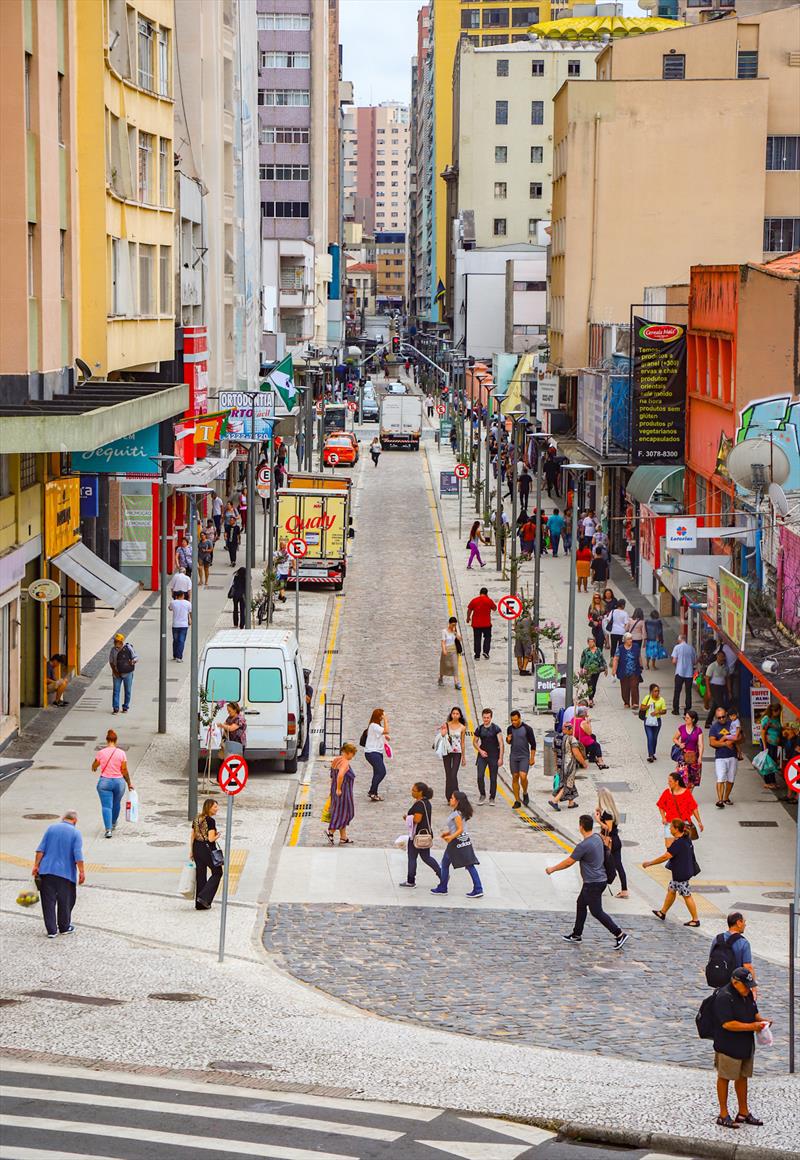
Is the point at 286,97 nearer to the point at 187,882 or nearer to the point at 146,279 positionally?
the point at 146,279

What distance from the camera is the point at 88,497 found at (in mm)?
39969

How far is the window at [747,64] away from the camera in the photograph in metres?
70.3

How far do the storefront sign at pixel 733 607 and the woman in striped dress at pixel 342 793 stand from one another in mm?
7341

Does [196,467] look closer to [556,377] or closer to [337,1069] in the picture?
[556,377]

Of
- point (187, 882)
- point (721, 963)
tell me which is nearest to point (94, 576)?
point (187, 882)

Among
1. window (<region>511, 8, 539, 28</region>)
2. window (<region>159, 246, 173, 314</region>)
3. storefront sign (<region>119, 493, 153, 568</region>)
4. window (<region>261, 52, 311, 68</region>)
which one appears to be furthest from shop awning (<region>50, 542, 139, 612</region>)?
window (<region>511, 8, 539, 28</region>)

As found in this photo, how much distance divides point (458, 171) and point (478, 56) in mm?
11506

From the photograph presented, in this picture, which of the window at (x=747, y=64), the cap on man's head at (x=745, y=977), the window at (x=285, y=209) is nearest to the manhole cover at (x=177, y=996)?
the cap on man's head at (x=745, y=977)

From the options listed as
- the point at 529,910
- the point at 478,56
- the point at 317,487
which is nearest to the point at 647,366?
the point at 317,487

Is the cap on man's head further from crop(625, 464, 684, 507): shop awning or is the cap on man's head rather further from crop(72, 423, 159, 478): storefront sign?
crop(625, 464, 684, 507): shop awning

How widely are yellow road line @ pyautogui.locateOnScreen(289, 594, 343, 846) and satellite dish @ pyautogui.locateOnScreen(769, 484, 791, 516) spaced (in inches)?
335

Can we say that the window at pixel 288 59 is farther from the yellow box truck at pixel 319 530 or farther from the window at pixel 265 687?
the window at pixel 265 687

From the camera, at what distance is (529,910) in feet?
71.5

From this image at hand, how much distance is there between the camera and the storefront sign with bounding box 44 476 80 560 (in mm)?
33312
